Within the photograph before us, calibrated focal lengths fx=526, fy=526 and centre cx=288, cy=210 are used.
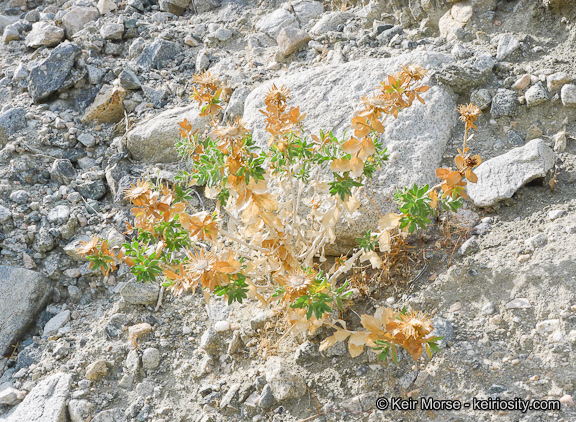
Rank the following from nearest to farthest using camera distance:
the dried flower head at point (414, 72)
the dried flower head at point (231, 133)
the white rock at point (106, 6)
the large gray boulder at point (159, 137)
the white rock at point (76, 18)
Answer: the dried flower head at point (231, 133), the dried flower head at point (414, 72), the large gray boulder at point (159, 137), the white rock at point (76, 18), the white rock at point (106, 6)

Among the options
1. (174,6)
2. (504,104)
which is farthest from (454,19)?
(174,6)

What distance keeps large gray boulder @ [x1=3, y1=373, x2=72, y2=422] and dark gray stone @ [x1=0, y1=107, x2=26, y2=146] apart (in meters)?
2.14

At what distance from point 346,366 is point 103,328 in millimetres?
1516

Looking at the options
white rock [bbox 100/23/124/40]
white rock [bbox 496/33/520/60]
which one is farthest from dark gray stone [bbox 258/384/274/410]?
white rock [bbox 100/23/124/40]

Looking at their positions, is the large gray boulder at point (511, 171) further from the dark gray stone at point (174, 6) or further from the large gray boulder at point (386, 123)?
the dark gray stone at point (174, 6)

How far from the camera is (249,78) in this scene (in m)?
4.29

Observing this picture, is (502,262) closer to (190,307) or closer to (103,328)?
(190,307)

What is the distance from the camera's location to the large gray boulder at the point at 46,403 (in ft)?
9.15

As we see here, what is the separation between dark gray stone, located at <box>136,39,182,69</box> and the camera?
471 cm

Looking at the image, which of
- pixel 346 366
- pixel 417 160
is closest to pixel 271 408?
pixel 346 366

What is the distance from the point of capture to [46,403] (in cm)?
284

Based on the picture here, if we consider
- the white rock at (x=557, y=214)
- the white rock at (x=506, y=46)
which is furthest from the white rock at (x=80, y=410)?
the white rock at (x=506, y=46)

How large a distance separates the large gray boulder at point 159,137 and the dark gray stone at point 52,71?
98 cm

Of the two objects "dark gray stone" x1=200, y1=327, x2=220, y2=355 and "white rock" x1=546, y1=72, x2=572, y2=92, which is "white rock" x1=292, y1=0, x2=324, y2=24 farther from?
"dark gray stone" x1=200, y1=327, x2=220, y2=355
